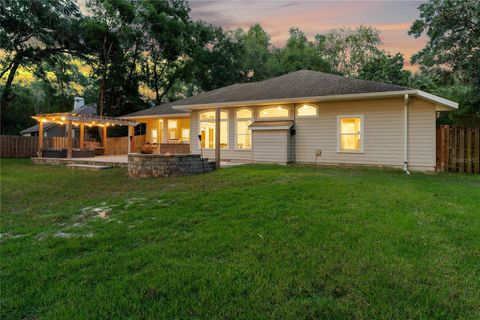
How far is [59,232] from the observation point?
4137 mm

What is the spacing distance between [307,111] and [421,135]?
3949 mm

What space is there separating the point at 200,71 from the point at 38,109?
25446 mm

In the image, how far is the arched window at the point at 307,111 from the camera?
11661 millimetres

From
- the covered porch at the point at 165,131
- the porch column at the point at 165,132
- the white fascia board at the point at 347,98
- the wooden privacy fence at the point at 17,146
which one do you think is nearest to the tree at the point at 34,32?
the wooden privacy fence at the point at 17,146

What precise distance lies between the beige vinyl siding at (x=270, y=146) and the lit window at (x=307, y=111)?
995 mm

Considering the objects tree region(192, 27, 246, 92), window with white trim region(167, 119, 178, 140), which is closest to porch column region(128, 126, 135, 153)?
window with white trim region(167, 119, 178, 140)

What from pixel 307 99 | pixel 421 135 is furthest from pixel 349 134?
pixel 421 135

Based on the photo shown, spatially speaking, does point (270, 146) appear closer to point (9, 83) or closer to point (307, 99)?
point (307, 99)

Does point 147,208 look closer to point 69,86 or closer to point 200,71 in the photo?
point 69,86

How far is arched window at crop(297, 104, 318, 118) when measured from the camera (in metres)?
11.7

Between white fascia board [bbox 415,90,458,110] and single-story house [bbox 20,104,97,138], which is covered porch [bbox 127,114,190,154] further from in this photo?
single-story house [bbox 20,104,97,138]

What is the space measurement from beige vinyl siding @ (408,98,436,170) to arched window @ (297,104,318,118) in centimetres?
319

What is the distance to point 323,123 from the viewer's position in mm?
11445

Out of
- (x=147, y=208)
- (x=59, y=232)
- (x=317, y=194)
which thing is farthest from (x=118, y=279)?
(x=317, y=194)
